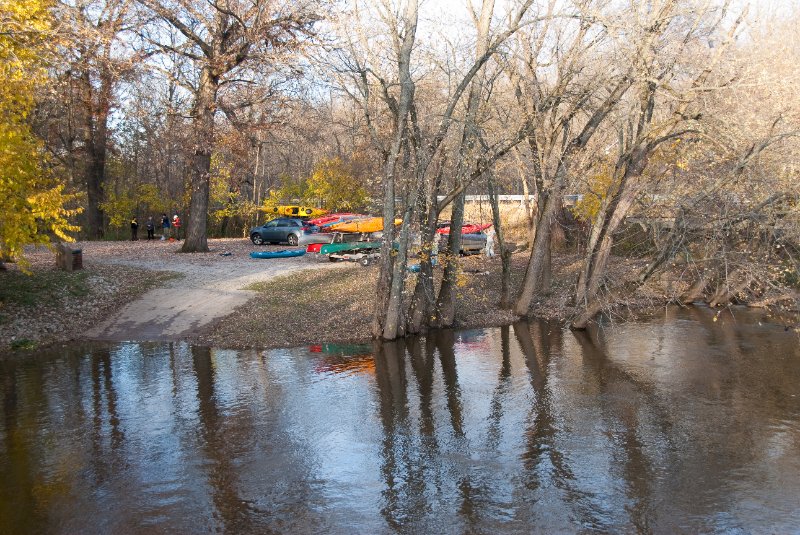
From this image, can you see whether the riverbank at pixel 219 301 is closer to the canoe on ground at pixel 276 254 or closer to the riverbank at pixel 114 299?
the riverbank at pixel 114 299

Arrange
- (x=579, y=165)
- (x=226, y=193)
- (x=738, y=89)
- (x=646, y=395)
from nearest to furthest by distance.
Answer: (x=646, y=395)
(x=738, y=89)
(x=579, y=165)
(x=226, y=193)

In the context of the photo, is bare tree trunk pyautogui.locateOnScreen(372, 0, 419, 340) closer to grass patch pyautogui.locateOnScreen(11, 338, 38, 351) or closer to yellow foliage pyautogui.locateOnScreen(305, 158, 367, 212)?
grass patch pyautogui.locateOnScreen(11, 338, 38, 351)

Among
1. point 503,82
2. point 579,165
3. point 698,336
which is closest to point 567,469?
point 698,336

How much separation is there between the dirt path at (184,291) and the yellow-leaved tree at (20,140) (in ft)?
11.3

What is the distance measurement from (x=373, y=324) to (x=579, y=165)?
7.44 metres

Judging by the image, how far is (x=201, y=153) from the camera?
27219mm

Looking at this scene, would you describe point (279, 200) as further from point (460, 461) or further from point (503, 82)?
point (460, 461)

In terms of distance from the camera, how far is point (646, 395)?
500 inches

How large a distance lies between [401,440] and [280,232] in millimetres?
24762

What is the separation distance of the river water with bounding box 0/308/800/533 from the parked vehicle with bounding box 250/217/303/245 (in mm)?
17906

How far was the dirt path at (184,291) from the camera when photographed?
1762 centimetres

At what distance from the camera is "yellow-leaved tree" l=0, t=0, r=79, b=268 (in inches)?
535

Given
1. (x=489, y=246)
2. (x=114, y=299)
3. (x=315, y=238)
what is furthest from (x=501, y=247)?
(x=315, y=238)

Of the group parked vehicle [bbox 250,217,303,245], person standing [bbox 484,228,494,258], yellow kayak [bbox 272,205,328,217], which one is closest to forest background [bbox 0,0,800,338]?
person standing [bbox 484,228,494,258]
